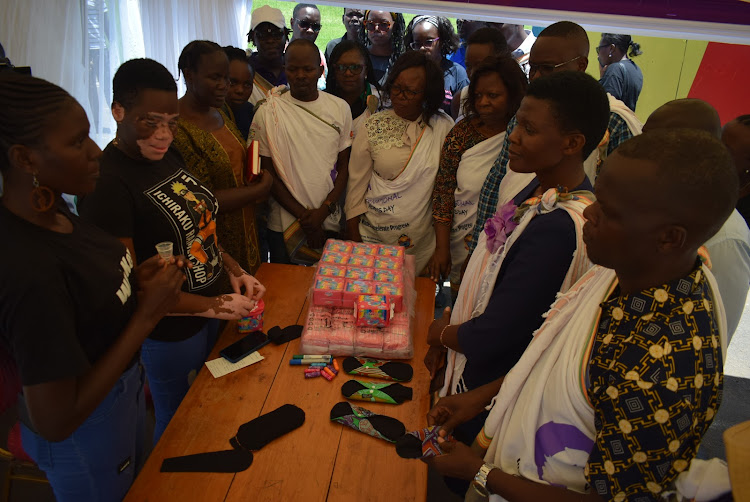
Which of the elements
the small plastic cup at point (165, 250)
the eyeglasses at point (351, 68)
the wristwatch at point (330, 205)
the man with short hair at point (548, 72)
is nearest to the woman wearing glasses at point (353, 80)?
the eyeglasses at point (351, 68)

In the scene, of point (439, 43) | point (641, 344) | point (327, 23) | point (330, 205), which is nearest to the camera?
point (641, 344)

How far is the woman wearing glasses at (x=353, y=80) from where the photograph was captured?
9.68ft

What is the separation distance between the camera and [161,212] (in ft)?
5.18

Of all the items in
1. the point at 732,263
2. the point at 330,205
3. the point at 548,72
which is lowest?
the point at 330,205

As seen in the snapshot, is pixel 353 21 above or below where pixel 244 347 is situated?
above

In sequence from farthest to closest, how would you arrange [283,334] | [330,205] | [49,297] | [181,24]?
[181,24], [330,205], [283,334], [49,297]

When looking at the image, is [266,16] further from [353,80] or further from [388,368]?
[388,368]

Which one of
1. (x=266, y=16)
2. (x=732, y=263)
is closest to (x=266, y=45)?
(x=266, y=16)

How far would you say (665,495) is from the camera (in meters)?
0.88

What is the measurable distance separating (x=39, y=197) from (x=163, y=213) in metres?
0.52

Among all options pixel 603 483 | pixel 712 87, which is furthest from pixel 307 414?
pixel 712 87

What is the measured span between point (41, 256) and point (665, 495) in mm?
1310

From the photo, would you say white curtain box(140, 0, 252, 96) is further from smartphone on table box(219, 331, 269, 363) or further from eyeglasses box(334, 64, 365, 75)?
smartphone on table box(219, 331, 269, 363)

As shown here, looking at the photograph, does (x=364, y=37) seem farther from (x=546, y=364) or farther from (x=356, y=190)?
(x=546, y=364)
